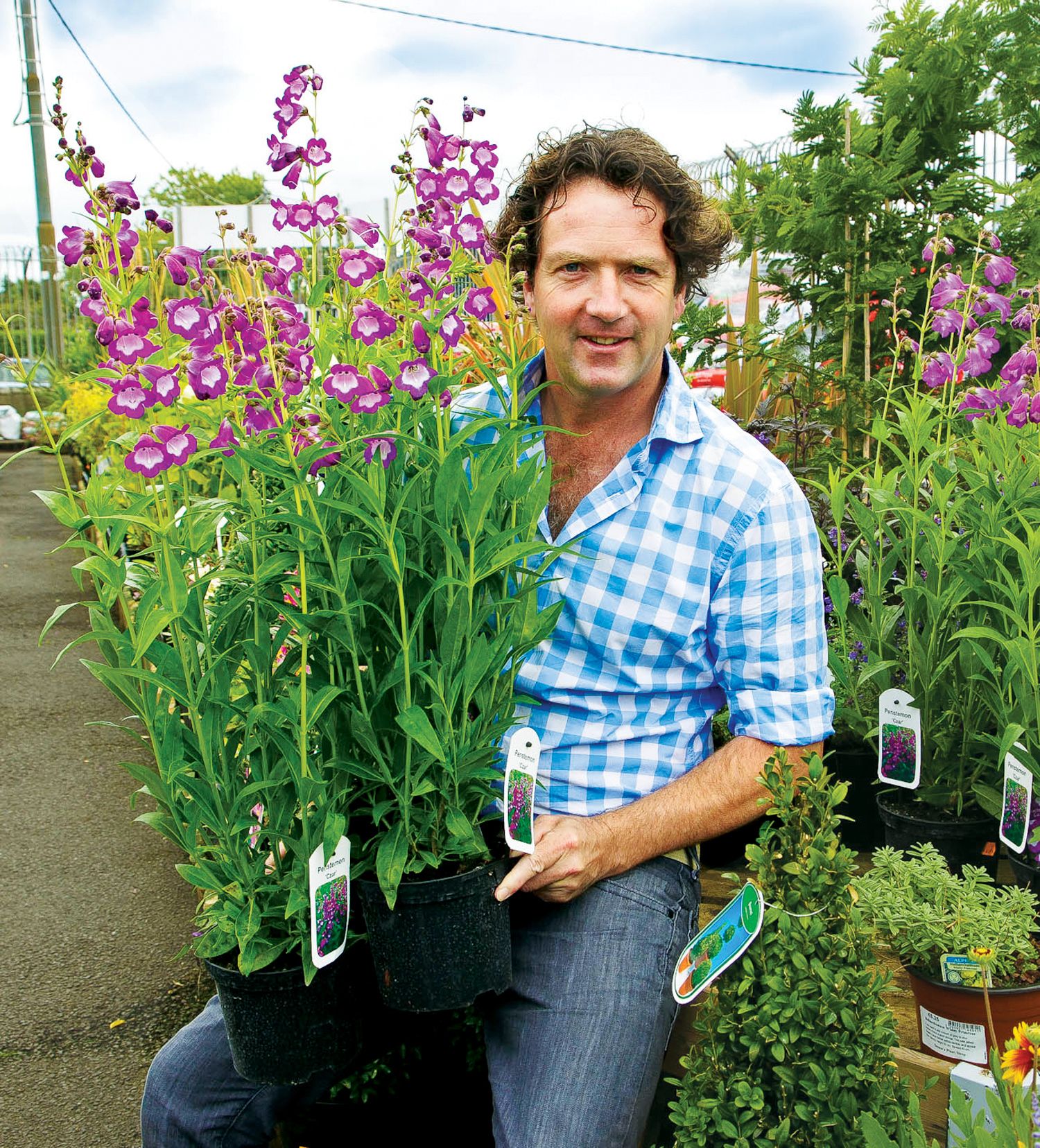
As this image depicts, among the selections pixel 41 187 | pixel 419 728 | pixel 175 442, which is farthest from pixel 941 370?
pixel 41 187

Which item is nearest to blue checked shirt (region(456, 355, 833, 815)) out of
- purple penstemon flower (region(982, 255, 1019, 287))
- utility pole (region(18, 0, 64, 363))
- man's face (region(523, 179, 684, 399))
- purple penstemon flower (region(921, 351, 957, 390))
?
man's face (region(523, 179, 684, 399))

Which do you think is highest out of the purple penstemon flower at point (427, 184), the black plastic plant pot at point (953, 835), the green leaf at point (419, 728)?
the purple penstemon flower at point (427, 184)

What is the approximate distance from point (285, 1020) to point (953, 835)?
1.17m

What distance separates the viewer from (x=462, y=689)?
1.33 meters

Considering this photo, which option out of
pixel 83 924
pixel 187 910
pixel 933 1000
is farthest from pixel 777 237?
pixel 83 924

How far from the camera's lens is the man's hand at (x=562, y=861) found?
55.9 inches

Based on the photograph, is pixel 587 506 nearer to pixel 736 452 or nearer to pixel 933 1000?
pixel 736 452

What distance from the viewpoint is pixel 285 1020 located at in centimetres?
137

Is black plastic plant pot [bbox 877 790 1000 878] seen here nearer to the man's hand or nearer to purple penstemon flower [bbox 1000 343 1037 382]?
the man's hand

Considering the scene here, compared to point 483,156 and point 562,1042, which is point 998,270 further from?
point 562,1042

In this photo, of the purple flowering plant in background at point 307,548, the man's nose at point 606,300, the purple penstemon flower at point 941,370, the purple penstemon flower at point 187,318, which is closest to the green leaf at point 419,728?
the purple flowering plant in background at point 307,548

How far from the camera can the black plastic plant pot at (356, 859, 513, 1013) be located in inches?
52.9

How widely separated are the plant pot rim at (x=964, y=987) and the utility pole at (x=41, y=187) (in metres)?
8.55

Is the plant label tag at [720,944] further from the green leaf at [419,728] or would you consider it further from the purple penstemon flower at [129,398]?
the purple penstemon flower at [129,398]
